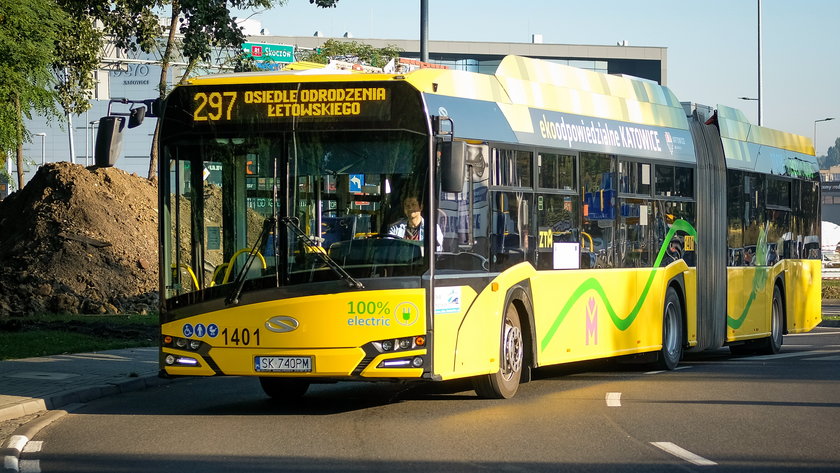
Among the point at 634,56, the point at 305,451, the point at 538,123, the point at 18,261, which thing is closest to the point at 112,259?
the point at 18,261

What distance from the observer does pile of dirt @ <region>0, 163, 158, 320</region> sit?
99.9ft

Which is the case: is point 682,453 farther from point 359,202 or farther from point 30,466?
point 30,466

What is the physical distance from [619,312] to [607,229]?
1068 millimetres

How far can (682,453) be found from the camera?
1018 centimetres

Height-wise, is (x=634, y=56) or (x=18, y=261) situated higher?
(x=634, y=56)

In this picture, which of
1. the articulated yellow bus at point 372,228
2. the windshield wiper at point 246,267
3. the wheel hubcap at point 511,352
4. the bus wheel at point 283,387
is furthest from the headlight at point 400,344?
the bus wheel at point 283,387

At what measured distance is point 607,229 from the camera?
16594mm

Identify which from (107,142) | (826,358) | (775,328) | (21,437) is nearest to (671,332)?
(826,358)

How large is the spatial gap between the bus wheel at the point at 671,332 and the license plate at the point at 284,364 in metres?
7.40

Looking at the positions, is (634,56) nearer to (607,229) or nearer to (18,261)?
(18,261)

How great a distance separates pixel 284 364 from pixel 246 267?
961mm

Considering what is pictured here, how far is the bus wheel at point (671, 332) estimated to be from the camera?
18.5 m

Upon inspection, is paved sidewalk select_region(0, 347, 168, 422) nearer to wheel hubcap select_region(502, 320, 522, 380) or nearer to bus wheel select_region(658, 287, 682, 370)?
wheel hubcap select_region(502, 320, 522, 380)

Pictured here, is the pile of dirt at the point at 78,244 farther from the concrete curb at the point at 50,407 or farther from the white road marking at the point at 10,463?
the white road marking at the point at 10,463
